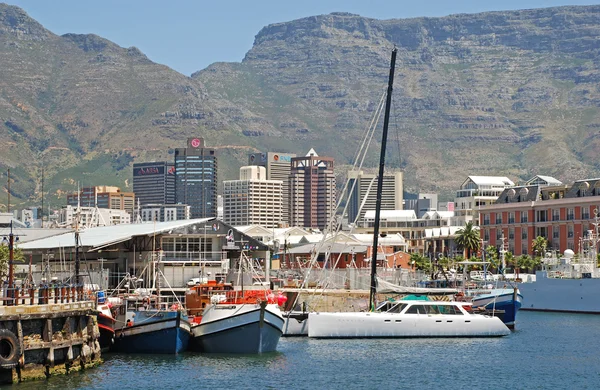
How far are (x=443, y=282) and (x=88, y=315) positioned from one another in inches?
2743

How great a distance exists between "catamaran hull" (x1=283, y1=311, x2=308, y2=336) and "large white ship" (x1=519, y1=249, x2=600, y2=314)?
1971 inches

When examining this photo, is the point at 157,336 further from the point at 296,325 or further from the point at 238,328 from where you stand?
the point at 296,325

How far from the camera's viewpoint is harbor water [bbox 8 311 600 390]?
72188 millimetres

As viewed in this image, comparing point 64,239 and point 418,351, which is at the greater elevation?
point 64,239

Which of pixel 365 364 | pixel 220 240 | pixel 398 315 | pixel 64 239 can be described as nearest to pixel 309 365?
pixel 365 364

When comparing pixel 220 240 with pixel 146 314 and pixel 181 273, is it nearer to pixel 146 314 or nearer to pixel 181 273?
pixel 181 273

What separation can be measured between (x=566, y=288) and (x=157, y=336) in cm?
7173

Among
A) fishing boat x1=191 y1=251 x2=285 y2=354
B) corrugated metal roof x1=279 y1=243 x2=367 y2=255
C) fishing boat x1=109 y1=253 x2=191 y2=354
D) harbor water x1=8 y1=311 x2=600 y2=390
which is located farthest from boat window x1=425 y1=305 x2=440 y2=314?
corrugated metal roof x1=279 y1=243 x2=367 y2=255

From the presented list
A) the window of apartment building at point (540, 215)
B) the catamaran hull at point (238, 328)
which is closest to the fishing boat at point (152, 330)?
the catamaran hull at point (238, 328)

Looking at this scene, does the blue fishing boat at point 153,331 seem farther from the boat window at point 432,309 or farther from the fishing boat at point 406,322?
the boat window at point 432,309

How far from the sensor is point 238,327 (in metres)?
82.3

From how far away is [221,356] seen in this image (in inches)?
3243

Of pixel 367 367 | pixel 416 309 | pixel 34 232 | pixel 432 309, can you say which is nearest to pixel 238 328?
pixel 367 367

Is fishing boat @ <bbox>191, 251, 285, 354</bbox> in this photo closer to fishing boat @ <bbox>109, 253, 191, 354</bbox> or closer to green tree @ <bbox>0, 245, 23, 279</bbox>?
fishing boat @ <bbox>109, 253, 191, 354</bbox>
